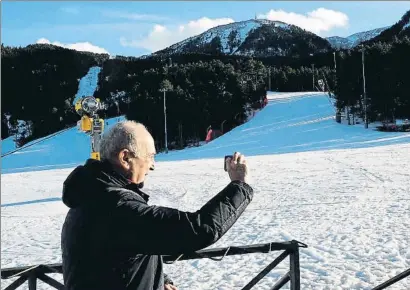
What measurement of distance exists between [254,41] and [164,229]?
16255cm

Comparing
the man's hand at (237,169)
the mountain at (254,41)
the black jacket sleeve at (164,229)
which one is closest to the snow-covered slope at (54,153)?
the man's hand at (237,169)

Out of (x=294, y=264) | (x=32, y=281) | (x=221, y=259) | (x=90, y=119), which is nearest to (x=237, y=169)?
(x=221, y=259)

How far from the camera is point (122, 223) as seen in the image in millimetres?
1747

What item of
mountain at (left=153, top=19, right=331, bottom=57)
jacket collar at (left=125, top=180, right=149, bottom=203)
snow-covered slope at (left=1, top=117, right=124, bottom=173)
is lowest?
snow-covered slope at (left=1, top=117, right=124, bottom=173)

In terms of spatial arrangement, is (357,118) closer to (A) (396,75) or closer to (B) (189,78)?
(A) (396,75)

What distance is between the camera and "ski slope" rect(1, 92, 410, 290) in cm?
642

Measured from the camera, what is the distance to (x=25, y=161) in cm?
4238

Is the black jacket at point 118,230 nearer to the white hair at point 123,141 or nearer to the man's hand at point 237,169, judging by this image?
the white hair at point 123,141

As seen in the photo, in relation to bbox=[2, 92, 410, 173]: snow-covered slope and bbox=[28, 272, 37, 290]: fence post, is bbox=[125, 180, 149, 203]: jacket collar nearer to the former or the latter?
bbox=[28, 272, 37, 290]: fence post

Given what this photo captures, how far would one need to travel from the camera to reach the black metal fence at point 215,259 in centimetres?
286

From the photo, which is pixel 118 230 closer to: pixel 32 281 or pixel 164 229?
pixel 164 229

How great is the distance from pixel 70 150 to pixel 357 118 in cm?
2508

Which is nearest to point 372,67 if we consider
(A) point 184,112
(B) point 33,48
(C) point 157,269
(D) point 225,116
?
(D) point 225,116

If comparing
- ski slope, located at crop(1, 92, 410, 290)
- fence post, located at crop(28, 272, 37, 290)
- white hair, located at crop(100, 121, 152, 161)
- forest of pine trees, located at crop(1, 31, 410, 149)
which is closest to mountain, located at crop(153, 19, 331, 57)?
forest of pine trees, located at crop(1, 31, 410, 149)
